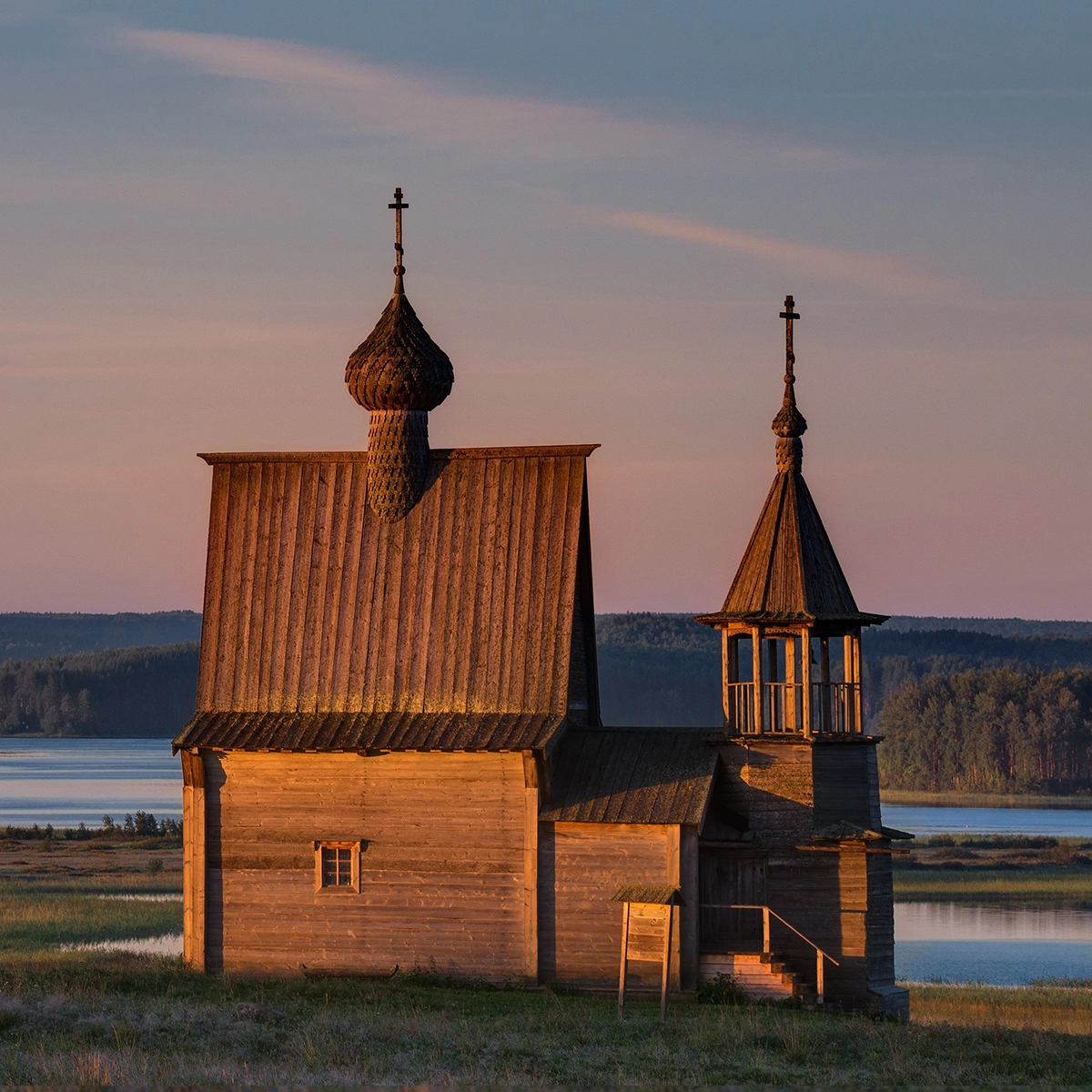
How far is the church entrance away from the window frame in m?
5.69

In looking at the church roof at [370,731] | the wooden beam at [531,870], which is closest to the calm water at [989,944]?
the wooden beam at [531,870]

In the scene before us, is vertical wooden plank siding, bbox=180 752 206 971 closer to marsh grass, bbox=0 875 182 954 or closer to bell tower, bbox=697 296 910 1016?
bell tower, bbox=697 296 910 1016

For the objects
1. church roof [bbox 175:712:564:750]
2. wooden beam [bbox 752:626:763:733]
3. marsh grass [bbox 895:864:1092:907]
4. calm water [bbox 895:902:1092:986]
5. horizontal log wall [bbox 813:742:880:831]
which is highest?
wooden beam [bbox 752:626:763:733]

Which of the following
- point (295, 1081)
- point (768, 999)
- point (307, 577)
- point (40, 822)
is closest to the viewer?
point (295, 1081)

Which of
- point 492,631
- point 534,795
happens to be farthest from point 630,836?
point 492,631

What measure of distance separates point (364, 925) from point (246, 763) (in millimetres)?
3437

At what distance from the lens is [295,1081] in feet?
66.4

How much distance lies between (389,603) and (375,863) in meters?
4.54

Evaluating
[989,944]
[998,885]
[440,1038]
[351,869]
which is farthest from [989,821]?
[440,1038]

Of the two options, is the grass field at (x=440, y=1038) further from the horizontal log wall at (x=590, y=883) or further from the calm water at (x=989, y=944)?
the calm water at (x=989, y=944)

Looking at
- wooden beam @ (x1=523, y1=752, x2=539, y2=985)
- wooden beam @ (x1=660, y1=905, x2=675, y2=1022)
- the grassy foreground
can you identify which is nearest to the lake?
wooden beam @ (x1=660, y1=905, x2=675, y2=1022)

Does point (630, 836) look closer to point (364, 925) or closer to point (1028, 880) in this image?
point (364, 925)

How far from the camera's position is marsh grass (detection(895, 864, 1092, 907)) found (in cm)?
5644

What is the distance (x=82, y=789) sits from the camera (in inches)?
5037
